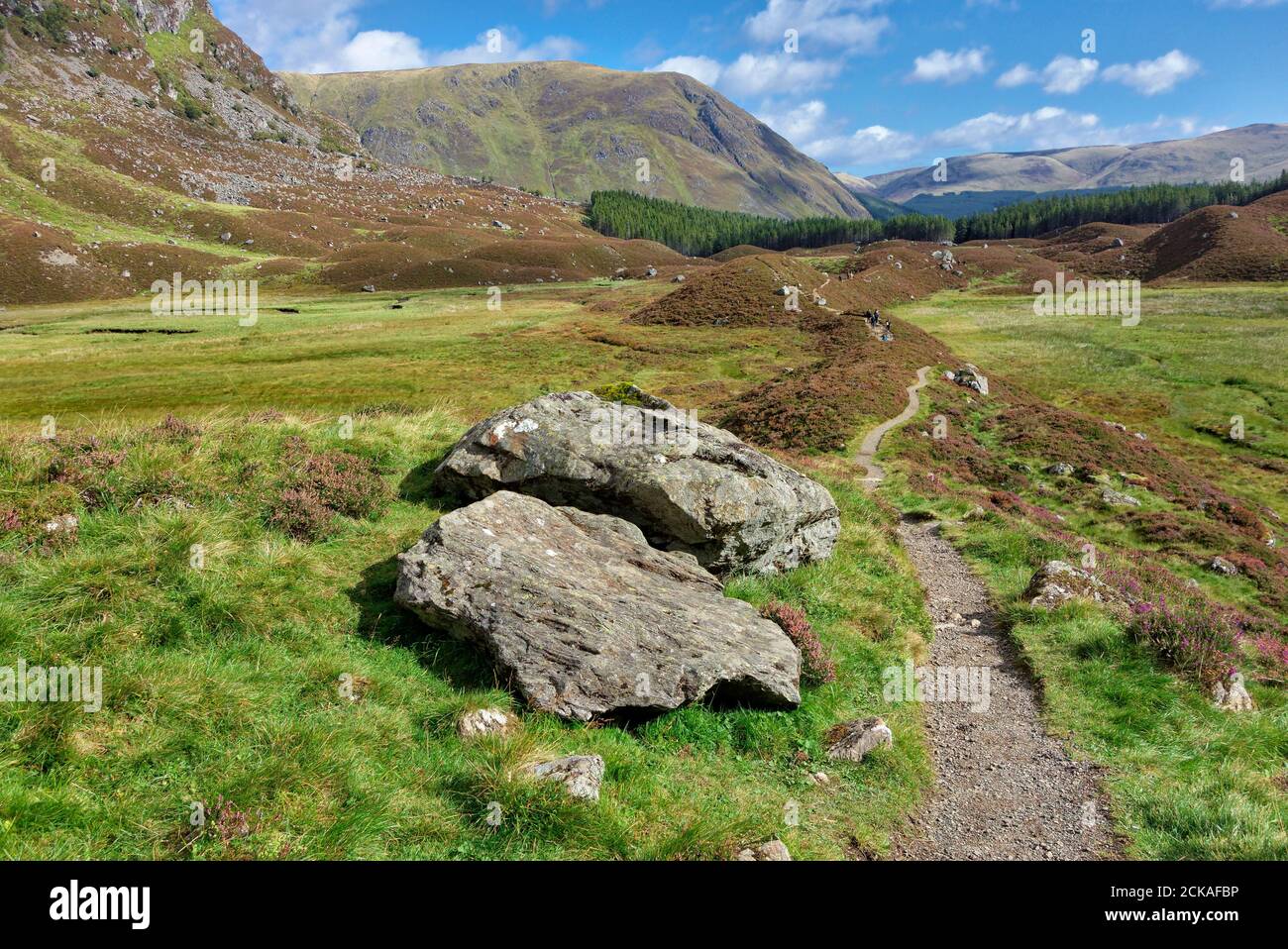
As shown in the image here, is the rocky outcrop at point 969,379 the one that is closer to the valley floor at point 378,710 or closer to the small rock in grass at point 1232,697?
the valley floor at point 378,710

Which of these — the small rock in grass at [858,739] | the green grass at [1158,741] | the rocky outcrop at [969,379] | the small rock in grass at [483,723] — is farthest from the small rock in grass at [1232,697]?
the rocky outcrop at [969,379]

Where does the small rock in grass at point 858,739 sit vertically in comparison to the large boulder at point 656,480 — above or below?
below

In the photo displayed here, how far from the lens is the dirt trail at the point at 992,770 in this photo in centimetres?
784

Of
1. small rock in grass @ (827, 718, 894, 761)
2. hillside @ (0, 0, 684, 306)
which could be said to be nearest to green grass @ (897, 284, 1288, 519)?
small rock in grass @ (827, 718, 894, 761)

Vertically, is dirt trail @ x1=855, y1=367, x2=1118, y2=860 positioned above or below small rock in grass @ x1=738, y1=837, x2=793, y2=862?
below

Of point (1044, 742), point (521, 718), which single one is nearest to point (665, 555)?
point (521, 718)

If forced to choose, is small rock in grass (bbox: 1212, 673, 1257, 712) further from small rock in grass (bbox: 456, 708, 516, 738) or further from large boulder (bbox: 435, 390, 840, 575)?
small rock in grass (bbox: 456, 708, 516, 738)

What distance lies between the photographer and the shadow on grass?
27.8ft

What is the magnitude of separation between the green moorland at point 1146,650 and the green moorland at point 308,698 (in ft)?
8.78

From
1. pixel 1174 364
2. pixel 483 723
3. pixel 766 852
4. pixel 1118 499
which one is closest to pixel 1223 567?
pixel 1118 499

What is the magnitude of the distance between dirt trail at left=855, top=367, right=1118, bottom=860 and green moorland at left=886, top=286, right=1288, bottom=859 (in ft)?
1.24

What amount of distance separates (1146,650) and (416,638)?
13.2m
